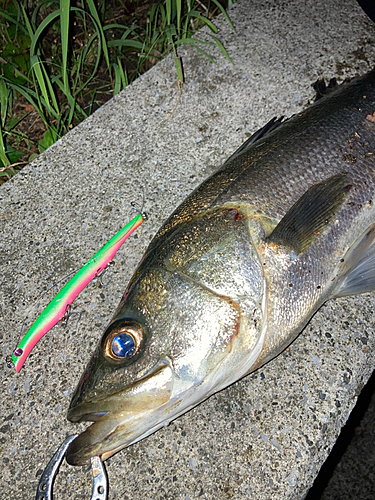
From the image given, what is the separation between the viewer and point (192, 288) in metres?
1.71

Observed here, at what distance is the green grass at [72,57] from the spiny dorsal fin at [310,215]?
1701 millimetres

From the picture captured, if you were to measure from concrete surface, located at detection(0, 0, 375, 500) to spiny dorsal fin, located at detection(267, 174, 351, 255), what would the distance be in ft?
2.23

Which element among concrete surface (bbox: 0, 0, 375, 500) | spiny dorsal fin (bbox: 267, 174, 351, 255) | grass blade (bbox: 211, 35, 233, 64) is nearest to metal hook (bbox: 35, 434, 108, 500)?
concrete surface (bbox: 0, 0, 375, 500)

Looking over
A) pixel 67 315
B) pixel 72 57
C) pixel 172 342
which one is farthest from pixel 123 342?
pixel 72 57

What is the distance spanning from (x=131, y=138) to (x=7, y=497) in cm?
222

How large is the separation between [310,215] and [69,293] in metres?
1.39

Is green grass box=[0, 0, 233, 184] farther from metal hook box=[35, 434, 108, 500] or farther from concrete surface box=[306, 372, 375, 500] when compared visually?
concrete surface box=[306, 372, 375, 500]

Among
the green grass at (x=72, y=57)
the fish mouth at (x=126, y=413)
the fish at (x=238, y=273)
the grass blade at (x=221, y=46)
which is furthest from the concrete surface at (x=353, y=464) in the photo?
the green grass at (x=72, y=57)

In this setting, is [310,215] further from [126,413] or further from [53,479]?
[53,479]

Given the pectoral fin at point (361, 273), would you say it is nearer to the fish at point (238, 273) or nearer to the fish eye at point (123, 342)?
the fish at point (238, 273)

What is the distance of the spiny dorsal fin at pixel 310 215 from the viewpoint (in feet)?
6.01

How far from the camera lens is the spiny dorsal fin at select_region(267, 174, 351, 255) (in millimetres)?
1833

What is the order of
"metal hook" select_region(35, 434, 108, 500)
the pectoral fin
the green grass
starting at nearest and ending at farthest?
"metal hook" select_region(35, 434, 108, 500) < the pectoral fin < the green grass

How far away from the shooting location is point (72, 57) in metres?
3.73
